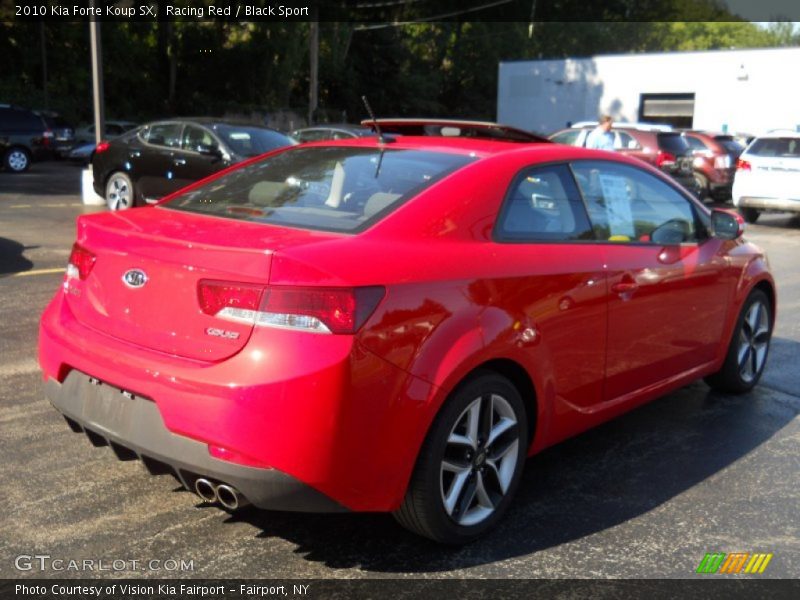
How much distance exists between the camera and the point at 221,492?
9.98ft

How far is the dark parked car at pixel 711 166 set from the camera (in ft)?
65.5

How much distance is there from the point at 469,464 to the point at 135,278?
146 centimetres

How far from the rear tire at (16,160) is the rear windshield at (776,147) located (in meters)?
17.8

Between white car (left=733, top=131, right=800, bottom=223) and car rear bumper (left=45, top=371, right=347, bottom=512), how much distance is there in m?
14.8

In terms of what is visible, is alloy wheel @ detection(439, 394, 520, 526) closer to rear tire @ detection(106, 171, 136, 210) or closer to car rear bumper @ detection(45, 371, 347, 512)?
car rear bumper @ detection(45, 371, 347, 512)

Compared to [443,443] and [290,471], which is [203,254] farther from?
[443,443]

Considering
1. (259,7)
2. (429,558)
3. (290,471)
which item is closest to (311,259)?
(290,471)

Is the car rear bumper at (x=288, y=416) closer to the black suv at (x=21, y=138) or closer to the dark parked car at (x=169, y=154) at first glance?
the dark parked car at (x=169, y=154)

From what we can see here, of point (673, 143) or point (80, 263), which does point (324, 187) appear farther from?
point (673, 143)

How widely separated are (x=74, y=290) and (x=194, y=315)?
31.6 inches

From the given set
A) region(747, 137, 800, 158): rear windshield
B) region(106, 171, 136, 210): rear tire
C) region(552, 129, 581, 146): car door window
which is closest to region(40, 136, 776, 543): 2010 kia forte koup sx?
region(106, 171, 136, 210): rear tire

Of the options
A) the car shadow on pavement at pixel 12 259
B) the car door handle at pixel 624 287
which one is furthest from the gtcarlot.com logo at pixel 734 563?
the car shadow on pavement at pixel 12 259

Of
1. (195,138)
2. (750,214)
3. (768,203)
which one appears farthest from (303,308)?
(750,214)

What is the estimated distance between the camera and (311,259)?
2977 millimetres
